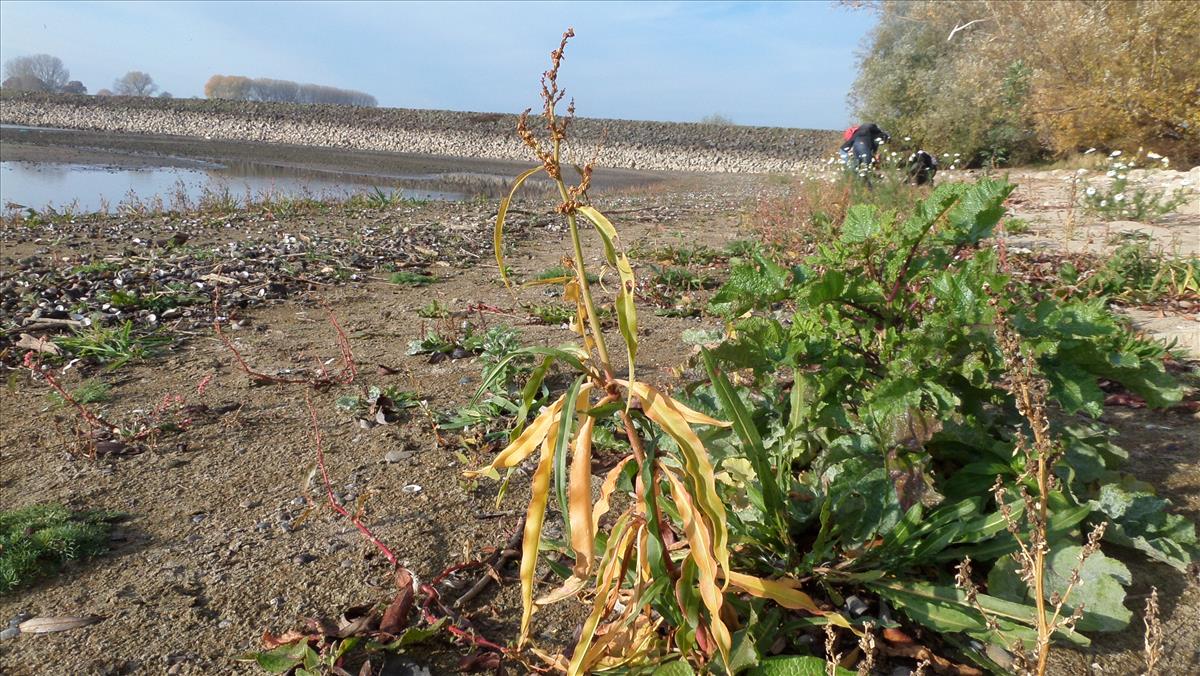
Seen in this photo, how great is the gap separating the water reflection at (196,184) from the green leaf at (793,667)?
11.7 metres

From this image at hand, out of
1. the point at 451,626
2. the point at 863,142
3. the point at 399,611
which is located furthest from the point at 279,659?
the point at 863,142

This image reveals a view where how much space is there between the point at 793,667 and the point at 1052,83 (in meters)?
15.9

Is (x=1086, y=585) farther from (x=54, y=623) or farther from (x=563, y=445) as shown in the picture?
(x=54, y=623)

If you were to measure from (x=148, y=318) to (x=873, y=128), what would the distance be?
37.0 ft

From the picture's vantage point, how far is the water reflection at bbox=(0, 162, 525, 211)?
13700 mm

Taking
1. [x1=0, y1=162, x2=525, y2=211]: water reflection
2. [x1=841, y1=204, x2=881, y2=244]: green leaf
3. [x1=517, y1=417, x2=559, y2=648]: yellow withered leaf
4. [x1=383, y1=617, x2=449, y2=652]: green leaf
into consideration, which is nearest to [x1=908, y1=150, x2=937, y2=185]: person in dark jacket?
Answer: [x1=0, y1=162, x2=525, y2=211]: water reflection

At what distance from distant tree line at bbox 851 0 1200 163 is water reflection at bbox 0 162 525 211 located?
1142 cm

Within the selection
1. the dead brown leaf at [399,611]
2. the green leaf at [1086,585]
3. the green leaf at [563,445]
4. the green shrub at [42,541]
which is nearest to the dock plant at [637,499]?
the green leaf at [563,445]

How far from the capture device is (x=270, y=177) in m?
20.2

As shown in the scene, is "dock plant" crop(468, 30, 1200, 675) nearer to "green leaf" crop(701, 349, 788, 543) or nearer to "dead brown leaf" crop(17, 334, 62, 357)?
"green leaf" crop(701, 349, 788, 543)

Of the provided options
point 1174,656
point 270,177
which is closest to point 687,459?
point 1174,656

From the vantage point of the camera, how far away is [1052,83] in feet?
45.2

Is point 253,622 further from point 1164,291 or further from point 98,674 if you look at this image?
point 1164,291

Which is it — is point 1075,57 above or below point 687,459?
above
